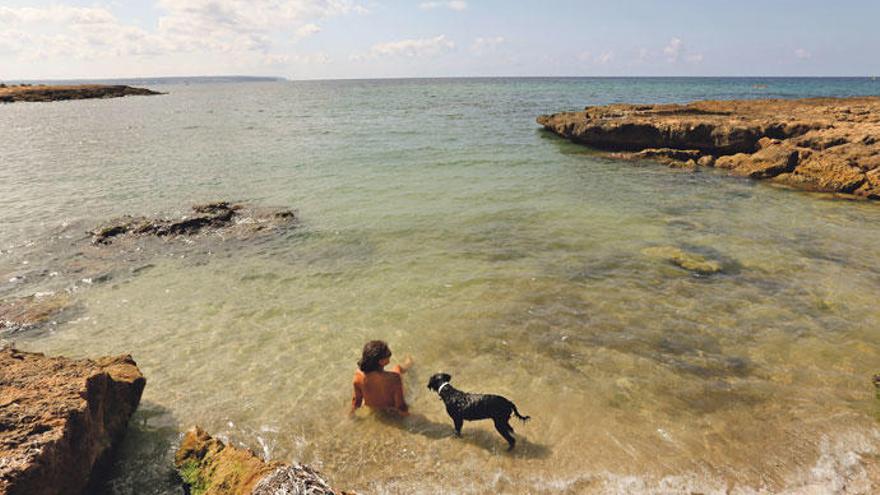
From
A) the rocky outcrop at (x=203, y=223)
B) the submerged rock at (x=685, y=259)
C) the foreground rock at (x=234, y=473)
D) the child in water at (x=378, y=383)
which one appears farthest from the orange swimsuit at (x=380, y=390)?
the rocky outcrop at (x=203, y=223)

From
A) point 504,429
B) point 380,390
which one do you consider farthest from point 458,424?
point 380,390

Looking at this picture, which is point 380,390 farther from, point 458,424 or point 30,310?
point 30,310

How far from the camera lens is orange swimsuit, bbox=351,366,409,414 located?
6387 millimetres

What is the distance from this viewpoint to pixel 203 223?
14.4m

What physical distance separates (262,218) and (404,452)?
37.4 feet

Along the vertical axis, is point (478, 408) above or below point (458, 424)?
above

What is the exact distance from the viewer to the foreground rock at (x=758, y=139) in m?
18.2

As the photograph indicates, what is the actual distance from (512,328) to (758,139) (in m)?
21.5

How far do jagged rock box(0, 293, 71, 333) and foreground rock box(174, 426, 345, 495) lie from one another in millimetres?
6521

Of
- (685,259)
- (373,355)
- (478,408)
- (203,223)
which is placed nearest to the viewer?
(478,408)

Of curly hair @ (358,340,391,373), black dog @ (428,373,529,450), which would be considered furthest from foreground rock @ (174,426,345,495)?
black dog @ (428,373,529,450)

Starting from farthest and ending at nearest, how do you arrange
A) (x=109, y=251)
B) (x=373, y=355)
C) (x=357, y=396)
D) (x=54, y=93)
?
(x=54, y=93), (x=109, y=251), (x=357, y=396), (x=373, y=355)

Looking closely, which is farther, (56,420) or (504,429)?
(504,429)

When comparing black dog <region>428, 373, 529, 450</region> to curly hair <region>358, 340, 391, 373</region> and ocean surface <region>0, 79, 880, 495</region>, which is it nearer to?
ocean surface <region>0, 79, 880, 495</region>
